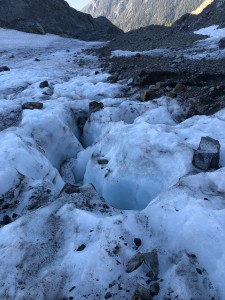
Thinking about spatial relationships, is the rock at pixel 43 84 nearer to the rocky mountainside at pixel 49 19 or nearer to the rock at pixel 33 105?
the rock at pixel 33 105

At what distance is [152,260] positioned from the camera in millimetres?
3809

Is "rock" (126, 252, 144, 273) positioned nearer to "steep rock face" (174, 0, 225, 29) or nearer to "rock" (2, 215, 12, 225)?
"rock" (2, 215, 12, 225)

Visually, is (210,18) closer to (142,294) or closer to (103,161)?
(103,161)

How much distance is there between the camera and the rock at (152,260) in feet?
12.3

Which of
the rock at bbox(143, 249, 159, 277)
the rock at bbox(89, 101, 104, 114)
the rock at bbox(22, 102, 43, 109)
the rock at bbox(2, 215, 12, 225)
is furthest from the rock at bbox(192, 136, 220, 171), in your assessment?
the rock at bbox(22, 102, 43, 109)

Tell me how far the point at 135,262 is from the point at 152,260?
0.61 ft

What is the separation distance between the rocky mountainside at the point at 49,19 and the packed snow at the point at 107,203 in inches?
880

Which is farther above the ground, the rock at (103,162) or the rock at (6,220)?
the rock at (103,162)

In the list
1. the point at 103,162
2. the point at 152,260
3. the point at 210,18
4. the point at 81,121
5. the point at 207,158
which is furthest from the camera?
the point at 210,18

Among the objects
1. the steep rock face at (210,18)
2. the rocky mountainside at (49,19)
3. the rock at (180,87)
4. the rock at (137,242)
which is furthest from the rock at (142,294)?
the rocky mountainside at (49,19)

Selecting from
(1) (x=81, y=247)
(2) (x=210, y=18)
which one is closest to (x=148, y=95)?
(1) (x=81, y=247)

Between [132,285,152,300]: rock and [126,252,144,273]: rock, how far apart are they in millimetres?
276

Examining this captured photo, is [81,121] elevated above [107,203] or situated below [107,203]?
below

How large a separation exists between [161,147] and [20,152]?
2.55m
